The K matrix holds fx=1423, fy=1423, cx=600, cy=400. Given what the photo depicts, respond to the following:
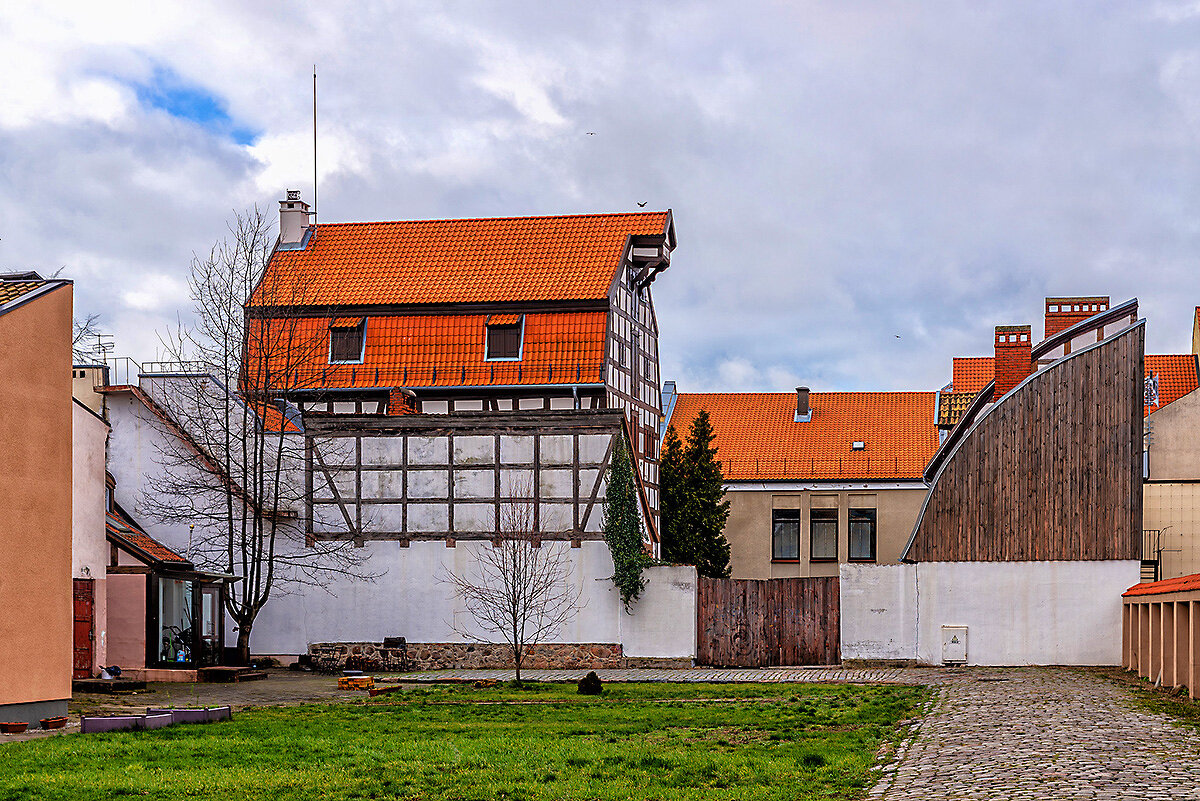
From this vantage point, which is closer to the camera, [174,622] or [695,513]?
[174,622]

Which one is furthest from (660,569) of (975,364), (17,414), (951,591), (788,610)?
(975,364)

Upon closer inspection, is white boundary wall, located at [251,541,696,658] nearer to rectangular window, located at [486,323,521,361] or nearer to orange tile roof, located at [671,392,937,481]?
rectangular window, located at [486,323,521,361]

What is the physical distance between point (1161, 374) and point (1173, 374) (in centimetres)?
43

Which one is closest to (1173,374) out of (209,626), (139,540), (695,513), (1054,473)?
(695,513)

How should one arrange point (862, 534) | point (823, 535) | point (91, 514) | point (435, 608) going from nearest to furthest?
point (91, 514) → point (435, 608) → point (862, 534) → point (823, 535)

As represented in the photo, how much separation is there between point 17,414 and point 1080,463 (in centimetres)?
2196

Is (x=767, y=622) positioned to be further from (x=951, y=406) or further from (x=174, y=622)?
(x=951, y=406)

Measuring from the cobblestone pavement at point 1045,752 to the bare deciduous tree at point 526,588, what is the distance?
40.9ft

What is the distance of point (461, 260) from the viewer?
39875 millimetres

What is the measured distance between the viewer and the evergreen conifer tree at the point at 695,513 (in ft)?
137

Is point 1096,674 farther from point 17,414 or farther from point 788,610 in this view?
point 17,414

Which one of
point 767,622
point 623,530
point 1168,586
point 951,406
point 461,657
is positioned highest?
point 951,406

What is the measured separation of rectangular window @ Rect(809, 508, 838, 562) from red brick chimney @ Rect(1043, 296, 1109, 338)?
10231 mm

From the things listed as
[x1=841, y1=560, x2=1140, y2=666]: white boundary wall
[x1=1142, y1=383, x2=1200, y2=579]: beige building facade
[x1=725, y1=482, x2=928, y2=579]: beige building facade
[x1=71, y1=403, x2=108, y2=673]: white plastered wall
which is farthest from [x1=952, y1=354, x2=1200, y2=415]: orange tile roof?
[x1=71, y1=403, x2=108, y2=673]: white plastered wall
